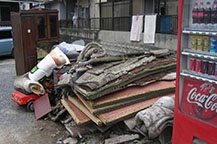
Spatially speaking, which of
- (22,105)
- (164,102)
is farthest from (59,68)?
(164,102)

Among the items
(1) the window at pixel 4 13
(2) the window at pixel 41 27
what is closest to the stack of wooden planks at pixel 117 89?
(2) the window at pixel 41 27

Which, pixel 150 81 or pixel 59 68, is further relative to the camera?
pixel 59 68

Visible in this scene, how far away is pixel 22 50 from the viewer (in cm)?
840

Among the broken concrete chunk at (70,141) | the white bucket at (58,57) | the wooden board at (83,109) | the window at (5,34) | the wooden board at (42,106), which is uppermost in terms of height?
the window at (5,34)

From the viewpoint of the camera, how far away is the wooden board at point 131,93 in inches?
179

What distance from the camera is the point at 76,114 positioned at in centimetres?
492

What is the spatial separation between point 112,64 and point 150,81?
106cm

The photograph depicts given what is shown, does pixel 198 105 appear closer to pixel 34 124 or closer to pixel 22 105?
pixel 34 124

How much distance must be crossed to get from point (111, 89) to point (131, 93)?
1.55ft

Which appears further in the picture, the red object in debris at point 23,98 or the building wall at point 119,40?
the building wall at point 119,40

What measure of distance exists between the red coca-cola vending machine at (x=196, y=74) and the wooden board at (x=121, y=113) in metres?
1.22

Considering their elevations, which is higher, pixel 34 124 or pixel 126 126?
pixel 126 126

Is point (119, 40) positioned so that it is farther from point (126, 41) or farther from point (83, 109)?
point (83, 109)

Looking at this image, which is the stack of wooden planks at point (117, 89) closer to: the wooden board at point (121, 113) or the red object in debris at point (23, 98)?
the wooden board at point (121, 113)
